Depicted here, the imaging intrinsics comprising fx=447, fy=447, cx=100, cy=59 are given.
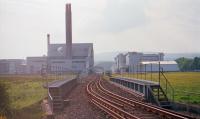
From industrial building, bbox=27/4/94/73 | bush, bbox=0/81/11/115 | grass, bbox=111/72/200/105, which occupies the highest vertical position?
industrial building, bbox=27/4/94/73

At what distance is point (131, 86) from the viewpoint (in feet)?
133

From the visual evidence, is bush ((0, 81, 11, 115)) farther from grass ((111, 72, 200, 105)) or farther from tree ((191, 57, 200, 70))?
tree ((191, 57, 200, 70))

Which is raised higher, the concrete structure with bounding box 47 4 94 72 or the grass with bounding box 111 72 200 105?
the concrete structure with bounding box 47 4 94 72

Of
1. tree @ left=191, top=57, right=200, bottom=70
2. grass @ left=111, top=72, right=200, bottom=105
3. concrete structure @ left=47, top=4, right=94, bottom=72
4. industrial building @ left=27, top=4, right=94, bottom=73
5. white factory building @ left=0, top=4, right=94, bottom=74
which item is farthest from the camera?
tree @ left=191, top=57, right=200, bottom=70

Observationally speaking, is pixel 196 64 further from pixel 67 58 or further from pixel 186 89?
pixel 186 89

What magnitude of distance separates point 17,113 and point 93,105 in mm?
6042

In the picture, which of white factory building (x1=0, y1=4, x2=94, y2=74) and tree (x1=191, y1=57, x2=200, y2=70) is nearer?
white factory building (x1=0, y1=4, x2=94, y2=74)

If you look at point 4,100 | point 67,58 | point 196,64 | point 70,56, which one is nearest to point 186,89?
point 4,100

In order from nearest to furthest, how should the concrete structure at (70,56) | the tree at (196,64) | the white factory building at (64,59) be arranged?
the concrete structure at (70,56)
the white factory building at (64,59)
the tree at (196,64)

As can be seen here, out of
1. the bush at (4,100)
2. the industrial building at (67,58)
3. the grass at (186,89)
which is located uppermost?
the industrial building at (67,58)

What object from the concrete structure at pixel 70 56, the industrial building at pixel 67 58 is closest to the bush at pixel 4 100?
the concrete structure at pixel 70 56

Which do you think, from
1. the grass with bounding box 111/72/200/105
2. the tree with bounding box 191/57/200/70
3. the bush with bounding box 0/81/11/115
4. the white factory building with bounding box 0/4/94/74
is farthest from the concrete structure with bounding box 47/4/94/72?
the bush with bounding box 0/81/11/115

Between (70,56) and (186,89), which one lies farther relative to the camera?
(70,56)

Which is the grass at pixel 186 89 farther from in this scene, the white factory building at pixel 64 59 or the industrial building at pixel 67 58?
the white factory building at pixel 64 59
